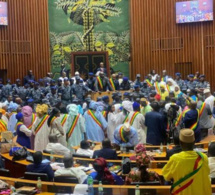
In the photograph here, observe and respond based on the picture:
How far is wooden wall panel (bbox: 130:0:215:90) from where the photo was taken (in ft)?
63.5

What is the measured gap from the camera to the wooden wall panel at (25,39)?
1858 centimetres

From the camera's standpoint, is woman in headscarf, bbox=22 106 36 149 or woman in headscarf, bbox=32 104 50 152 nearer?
woman in headscarf, bbox=32 104 50 152

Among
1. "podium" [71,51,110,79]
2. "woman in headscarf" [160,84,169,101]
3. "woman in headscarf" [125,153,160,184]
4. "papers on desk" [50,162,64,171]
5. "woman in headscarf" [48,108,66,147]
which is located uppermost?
"podium" [71,51,110,79]

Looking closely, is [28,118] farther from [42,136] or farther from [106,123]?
[106,123]

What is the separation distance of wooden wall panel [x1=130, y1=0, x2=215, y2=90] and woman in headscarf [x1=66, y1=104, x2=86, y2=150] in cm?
1011

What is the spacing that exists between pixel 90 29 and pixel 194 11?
4.80 meters

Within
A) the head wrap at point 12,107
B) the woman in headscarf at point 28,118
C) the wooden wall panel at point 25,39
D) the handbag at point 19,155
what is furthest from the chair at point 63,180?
the wooden wall panel at point 25,39

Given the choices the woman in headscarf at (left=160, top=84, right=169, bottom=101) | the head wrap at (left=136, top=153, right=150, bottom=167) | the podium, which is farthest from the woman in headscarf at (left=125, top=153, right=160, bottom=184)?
the podium

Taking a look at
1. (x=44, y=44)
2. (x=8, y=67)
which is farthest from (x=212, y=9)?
(x=8, y=67)

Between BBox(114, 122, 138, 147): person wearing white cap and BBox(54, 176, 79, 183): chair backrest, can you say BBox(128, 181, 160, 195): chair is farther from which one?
BBox(114, 122, 138, 147): person wearing white cap

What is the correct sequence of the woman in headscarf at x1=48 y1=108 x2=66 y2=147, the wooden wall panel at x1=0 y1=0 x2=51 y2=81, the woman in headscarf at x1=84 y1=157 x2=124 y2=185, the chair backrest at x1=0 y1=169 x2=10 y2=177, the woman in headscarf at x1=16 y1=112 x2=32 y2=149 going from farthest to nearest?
1. the wooden wall panel at x1=0 y1=0 x2=51 y2=81
2. the woman in headscarf at x1=48 y1=108 x2=66 y2=147
3. the woman in headscarf at x1=16 y1=112 x2=32 y2=149
4. the chair backrest at x1=0 y1=169 x2=10 y2=177
5. the woman in headscarf at x1=84 y1=157 x2=124 y2=185

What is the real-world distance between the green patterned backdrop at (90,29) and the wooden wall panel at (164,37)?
1.70ft

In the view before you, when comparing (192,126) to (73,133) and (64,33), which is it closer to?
(73,133)

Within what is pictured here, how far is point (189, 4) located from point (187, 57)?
7.68 feet
